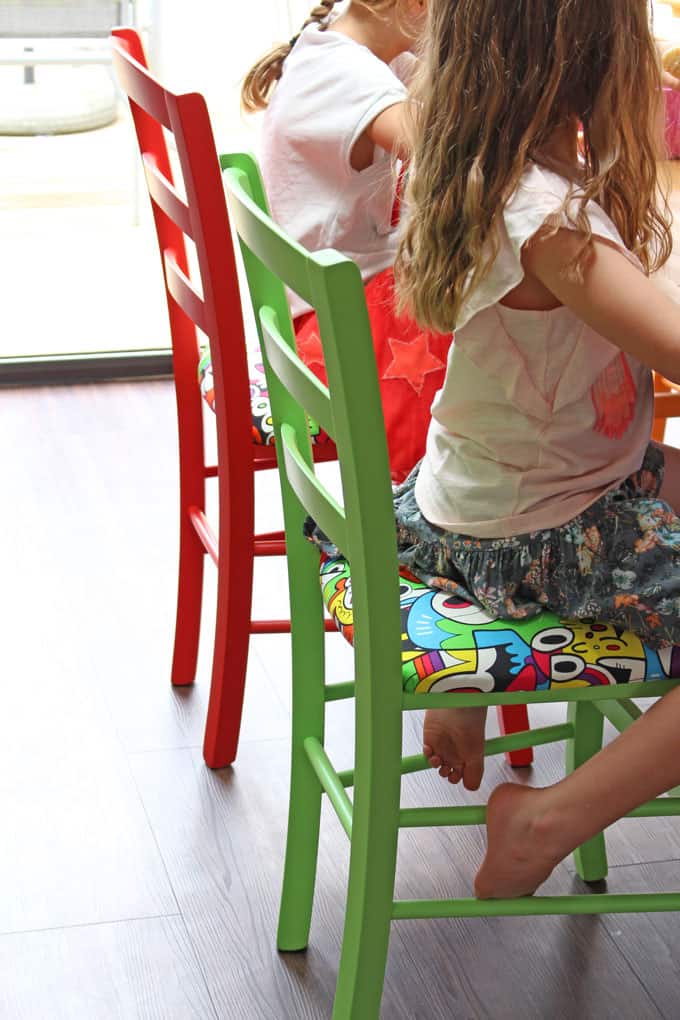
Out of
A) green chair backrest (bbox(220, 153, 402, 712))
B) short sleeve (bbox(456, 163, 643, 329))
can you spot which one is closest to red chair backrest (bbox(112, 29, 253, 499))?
green chair backrest (bbox(220, 153, 402, 712))

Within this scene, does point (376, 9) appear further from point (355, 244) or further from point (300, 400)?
point (300, 400)

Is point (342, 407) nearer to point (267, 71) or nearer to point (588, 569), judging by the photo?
point (588, 569)

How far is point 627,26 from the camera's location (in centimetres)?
111

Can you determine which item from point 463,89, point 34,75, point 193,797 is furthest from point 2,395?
point 463,89

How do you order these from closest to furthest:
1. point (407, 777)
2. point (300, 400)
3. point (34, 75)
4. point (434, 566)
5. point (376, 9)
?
point (300, 400) < point (434, 566) < point (376, 9) < point (407, 777) < point (34, 75)

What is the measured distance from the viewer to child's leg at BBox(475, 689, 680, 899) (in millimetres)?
1103

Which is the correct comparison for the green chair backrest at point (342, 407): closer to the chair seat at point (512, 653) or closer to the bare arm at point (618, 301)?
the chair seat at point (512, 653)

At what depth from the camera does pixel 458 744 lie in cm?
132

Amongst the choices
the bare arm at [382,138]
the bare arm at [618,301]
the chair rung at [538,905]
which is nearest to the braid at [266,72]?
the bare arm at [382,138]

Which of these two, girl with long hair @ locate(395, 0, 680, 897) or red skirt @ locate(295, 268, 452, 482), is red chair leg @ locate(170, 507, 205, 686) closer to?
red skirt @ locate(295, 268, 452, 482)

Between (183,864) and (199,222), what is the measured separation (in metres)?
0.69

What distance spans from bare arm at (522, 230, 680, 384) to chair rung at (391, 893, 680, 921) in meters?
0.42

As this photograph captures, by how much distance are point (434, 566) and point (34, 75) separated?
2.00 metres

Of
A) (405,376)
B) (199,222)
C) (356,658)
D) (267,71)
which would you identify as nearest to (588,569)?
(356,658)
